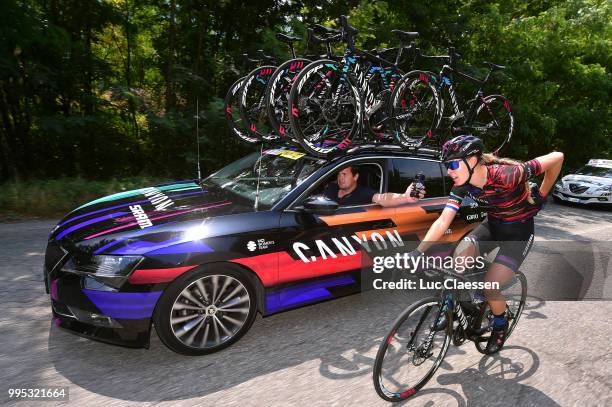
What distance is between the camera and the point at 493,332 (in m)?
3.40

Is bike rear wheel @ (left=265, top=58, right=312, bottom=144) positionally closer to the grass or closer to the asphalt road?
the asphalt road

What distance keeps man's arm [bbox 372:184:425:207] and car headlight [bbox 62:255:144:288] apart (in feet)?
7.62

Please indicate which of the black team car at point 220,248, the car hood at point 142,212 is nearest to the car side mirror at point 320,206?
the black team car at point 220,248

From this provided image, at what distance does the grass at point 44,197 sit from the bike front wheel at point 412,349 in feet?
22.0

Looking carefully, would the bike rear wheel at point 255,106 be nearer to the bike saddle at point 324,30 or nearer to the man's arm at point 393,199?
the bike saddle at point 324,30

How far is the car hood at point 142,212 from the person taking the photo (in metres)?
3.26

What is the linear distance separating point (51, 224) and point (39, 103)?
16.6 feet

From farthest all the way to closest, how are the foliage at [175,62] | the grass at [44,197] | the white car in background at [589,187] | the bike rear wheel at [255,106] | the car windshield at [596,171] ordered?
1. the car windshield at [596,171]
2. the white car in background at [589,187]
3. the foliage at [175,62]
4. the grass at [44,197]
5. the bike rear wheel at [255,106]

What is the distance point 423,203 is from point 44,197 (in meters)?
6.53

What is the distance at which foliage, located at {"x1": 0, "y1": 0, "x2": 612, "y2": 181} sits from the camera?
9.80m

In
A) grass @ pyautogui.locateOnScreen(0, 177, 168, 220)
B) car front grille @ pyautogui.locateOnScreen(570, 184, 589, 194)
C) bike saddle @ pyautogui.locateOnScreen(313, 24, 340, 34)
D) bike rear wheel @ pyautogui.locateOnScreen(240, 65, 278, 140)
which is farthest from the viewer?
car front grille @ pyautogui.locateOnScreen(570, 184, 589, 194)

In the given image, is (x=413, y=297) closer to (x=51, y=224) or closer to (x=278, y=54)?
(x=51, y=224)

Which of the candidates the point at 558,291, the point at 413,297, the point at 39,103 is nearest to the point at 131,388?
the point at 413,297

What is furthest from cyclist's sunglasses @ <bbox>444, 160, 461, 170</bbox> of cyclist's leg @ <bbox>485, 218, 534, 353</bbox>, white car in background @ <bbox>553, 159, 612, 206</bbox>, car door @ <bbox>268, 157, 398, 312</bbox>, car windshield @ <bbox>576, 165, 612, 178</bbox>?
car windshield @ <bbox>576, 165, 612, 178</bbox>
